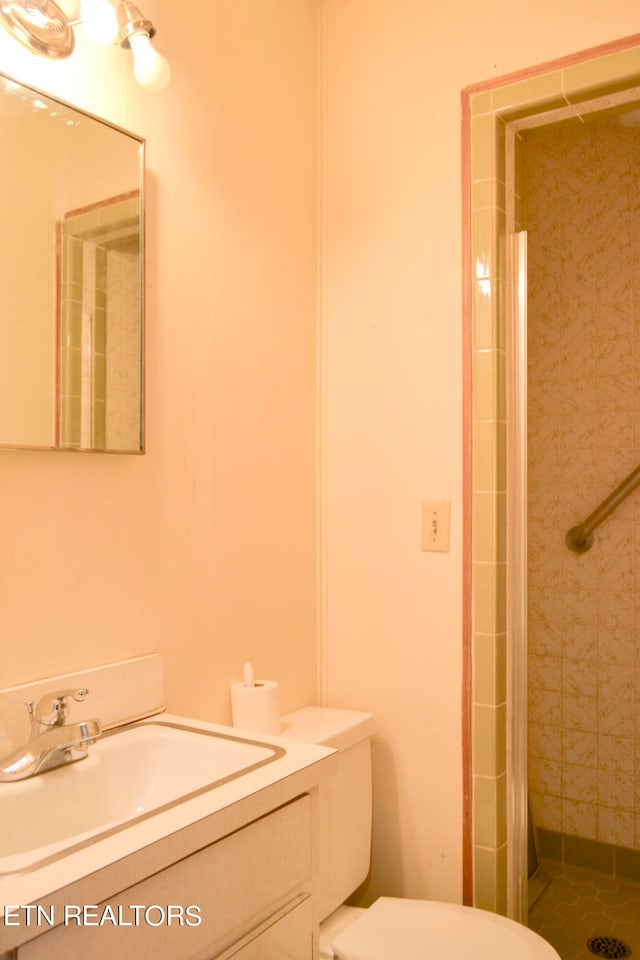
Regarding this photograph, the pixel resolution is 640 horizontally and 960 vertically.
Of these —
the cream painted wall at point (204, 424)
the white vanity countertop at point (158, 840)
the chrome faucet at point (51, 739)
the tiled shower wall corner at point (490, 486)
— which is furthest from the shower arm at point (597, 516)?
the chrome faucet at point (51, 739)

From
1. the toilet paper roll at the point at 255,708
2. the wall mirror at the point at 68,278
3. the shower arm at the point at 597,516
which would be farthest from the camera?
the shower arm at the point at 597,516

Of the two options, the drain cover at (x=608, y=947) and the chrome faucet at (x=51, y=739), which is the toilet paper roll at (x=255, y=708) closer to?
the chrome faucet at (x=51, y=739)

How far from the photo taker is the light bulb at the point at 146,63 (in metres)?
1.21

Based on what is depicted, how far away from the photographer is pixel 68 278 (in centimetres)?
123

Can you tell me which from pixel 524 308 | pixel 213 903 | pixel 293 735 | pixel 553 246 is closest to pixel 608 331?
pixel 553 246

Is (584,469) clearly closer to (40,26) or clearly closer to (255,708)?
(255,708)

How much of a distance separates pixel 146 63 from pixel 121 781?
114 cm

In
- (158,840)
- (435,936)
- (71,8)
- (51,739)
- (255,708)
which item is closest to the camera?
(158,840)

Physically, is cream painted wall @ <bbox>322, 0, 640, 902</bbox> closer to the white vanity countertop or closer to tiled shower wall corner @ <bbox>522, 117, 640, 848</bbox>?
the white vanity countertop

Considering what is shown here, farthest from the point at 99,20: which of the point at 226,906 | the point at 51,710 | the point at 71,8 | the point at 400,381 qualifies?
the point at 226,906

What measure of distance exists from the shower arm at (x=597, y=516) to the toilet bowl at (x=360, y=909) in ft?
3.38

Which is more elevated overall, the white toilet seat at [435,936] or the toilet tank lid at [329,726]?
the toilet tank lid at [329,726]

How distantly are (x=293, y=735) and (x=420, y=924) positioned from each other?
1.38 feet

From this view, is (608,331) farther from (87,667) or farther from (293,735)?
(87,667)
